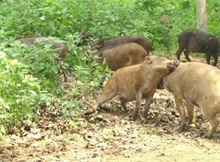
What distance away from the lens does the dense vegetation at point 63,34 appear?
25.0 feet

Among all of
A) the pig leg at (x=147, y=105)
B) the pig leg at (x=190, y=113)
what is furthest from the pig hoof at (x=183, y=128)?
the pig leg at (x=147, y=105)

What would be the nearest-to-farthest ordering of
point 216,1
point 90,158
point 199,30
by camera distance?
point 90,158, point 199,30, point 216,1

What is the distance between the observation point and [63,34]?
1311 cm

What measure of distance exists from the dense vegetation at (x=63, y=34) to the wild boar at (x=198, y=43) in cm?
62

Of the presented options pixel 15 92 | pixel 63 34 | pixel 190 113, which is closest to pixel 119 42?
pixel 63 34

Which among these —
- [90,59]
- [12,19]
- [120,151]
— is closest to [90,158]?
[120,151]

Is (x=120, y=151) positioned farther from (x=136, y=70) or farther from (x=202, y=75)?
(x=136, y=70)

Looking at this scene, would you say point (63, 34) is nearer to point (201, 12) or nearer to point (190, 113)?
point (201, 12)

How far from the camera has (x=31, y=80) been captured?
7453mm

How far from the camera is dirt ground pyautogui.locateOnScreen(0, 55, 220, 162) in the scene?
23.2 feet

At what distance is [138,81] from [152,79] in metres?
0.31

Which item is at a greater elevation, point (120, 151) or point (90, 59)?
point (90, 59)

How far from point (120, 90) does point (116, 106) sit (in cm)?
63

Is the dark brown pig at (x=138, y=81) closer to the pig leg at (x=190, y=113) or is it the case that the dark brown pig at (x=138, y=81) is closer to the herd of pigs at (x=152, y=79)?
the herd of pigs at (x=152, y=79)
